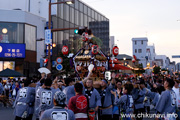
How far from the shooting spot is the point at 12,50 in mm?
30953

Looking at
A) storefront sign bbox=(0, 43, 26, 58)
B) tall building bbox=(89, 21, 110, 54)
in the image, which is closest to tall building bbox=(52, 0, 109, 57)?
tall building bbox=(89, 21, 110, 54)

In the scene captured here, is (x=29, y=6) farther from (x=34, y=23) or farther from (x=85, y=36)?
(x=85, y=36)

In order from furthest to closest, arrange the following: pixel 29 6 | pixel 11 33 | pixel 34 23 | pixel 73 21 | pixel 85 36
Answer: pixel 73 21 < pixel 29 6 < pixel 34 23 < pixel 11 33 < pixel 85 36

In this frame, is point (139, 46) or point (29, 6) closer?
point (29, 6)

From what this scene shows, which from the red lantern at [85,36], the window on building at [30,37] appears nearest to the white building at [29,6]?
the window on building at [30,37]

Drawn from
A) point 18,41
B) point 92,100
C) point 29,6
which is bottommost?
point 92,100

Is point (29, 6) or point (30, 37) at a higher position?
point (29, 6)

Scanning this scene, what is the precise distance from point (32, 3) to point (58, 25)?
5.54 meters

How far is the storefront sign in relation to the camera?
30.5 m

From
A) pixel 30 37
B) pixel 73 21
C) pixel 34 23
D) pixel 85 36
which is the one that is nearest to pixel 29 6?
pixel 34 23

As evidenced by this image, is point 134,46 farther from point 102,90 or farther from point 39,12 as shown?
point 102,90

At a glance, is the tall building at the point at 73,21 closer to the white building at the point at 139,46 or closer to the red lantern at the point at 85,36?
the red lantern at the point at 85,36

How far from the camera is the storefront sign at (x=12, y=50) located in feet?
100

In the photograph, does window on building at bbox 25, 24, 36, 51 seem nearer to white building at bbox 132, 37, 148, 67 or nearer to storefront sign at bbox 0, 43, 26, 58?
storefront sign at bbox 0, 43, 26, 58
